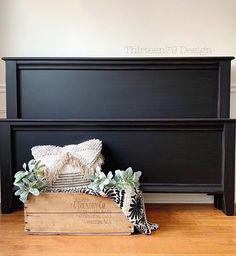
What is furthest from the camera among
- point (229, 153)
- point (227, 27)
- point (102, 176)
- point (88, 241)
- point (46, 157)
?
point (227, 27)

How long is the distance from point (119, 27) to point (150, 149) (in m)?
0.86

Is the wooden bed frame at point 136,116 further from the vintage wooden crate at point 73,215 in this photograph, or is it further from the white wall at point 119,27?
the vintage wooden crate at point 73,215

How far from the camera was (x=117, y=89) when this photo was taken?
1.98 m

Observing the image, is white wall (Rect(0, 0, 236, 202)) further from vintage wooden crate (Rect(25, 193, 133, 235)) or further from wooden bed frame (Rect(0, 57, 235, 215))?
vintage wooden crate (Rect(25, 193, 133, 235))

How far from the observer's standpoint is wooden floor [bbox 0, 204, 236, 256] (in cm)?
140

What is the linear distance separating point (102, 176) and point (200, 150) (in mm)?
664

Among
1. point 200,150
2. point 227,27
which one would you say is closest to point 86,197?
point 200,150

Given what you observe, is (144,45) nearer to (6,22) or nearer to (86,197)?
(6,22)

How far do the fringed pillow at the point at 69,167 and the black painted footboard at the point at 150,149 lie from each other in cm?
17

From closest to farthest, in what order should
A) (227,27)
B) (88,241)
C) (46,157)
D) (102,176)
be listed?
(88,241), (102,176), (46,157), (227,27)

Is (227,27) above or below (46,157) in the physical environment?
above

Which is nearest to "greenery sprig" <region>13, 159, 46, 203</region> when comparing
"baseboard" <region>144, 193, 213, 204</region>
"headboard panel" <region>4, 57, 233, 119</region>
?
"headboard panel" <region>4, 57, 233, 119</region>

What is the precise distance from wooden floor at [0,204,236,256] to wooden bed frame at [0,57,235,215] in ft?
0.68

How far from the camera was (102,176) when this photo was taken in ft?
5.33
